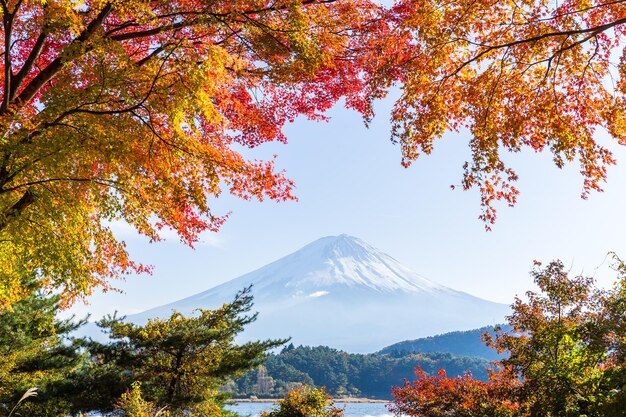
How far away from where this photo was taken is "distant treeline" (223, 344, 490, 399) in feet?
233

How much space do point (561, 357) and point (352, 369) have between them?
72562mm

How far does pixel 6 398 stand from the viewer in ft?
39.7

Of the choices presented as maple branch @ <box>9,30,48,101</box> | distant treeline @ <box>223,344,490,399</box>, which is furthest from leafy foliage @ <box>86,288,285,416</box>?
distant treeline @ <box>223,344,490,399</box>

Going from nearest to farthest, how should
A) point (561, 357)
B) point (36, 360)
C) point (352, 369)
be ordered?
point (561, 357), point (36, 360), point (352, 369)

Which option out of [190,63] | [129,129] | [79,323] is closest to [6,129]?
[129,129]

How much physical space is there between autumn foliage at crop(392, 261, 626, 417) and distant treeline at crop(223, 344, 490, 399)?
6154cm

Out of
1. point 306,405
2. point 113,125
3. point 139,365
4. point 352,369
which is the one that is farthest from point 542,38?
point 352,369

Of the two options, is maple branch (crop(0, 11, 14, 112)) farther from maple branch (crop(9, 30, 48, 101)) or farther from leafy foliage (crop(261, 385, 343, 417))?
leafy foliage (crop(261, 385, 343, 417))

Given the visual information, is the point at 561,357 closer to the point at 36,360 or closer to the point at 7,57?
the point at 7,57

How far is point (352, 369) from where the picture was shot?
3022 inches

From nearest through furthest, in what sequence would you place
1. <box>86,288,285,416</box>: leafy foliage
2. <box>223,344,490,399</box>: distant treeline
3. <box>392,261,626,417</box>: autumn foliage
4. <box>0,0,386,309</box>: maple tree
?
<box>0,0,386,309</box>: maple tree
<box>392,261,626,417</box>: autumn foliage
<box>86,288,285,416</box>: leafy foliage
<box>223,344,490,399</box>: distant treeline

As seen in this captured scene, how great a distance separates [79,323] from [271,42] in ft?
42.3

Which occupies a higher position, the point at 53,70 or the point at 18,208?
the point at 53,70

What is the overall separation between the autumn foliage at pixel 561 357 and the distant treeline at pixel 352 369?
202 feet
